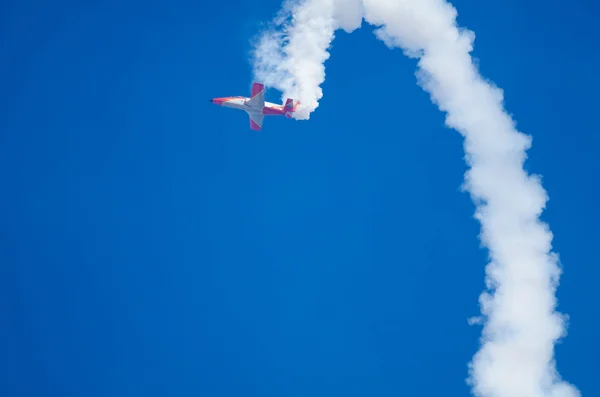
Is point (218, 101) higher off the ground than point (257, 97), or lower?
higher

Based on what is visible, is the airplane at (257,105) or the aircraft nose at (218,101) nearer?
the airplane at (257,105)

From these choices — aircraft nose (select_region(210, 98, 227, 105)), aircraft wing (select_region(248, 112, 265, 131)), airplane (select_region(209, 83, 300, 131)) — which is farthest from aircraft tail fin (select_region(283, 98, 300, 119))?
aircraft nose (select_region(210, 98, 227, 105))

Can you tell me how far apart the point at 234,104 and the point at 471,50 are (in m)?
20.6

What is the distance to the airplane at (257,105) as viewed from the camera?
37572 millimetres

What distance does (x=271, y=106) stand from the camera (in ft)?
127

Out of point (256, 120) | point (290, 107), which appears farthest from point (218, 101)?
point (290, 107)

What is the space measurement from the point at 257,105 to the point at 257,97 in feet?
2.83

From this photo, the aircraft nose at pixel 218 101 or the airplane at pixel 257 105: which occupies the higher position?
the aircraft nose at pixel 218 101

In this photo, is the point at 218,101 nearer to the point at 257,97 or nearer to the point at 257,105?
the point at 257,105

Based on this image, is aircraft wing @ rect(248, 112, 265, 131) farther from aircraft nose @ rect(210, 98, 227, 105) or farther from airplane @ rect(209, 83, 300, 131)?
→ aircraft nose @ rect(210, 98, 227, 105)

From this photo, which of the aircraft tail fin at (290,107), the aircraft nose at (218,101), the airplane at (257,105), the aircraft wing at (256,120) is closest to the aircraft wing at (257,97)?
the airplane at (257,105)

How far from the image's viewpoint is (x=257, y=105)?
38.4 metres

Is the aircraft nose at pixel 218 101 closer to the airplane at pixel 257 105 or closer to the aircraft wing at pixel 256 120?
the airplane at pixel 257 105

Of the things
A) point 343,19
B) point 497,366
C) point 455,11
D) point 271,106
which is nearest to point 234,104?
point 271,106
